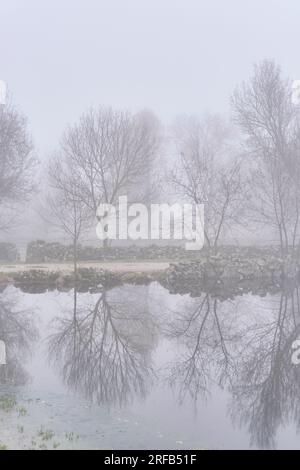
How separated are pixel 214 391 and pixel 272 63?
27.0m

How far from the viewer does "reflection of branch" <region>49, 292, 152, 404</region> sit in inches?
366

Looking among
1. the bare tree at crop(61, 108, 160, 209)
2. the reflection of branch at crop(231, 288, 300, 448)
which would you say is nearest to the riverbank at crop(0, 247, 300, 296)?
the reflection of branch at crop(231, 288, 300, 448)

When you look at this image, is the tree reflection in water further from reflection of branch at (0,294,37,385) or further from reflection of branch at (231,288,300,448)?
reflection of branch at (0,294,37,385)

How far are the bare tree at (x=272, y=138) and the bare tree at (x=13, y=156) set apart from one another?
12889 mm

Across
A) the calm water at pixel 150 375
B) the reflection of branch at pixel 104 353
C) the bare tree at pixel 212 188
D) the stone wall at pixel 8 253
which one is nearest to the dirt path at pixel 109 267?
the bare tree at pixel 212 188

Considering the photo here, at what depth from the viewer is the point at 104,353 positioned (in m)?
11.3

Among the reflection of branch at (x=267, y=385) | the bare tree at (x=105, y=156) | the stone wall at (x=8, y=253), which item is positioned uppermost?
the bare tree at (x=105, y=156)

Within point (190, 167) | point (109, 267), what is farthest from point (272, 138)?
point (109, 267)

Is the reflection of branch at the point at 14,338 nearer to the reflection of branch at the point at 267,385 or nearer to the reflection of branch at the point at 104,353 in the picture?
the reflection of branch at the point at 104,353

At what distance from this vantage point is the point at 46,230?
48625 millimetres

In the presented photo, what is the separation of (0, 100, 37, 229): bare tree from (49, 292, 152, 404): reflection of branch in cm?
1639

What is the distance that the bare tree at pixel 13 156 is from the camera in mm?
29938
